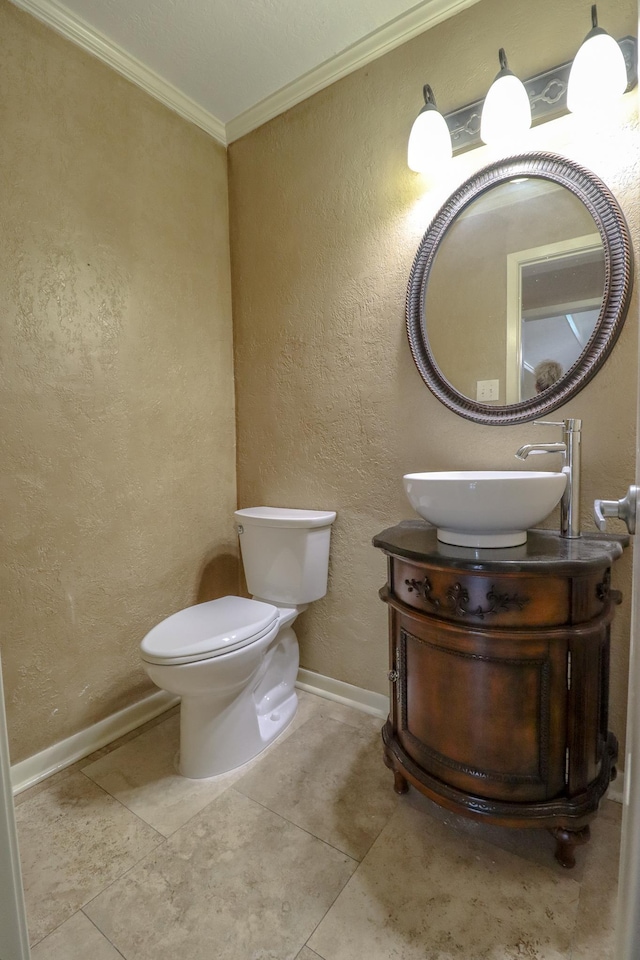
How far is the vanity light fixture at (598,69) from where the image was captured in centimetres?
110

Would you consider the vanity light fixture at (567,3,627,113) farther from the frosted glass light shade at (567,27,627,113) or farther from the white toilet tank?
the white toilet tank

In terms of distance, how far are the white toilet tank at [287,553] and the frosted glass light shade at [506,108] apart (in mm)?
1332

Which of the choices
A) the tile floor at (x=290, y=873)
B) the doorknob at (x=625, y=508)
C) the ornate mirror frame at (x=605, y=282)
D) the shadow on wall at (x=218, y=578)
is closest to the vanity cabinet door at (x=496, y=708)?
the tile floor at (x=290, y=873)

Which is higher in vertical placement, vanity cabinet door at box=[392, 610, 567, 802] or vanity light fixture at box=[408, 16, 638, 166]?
vanity light fixture at box=[408, 16, 638, 166]

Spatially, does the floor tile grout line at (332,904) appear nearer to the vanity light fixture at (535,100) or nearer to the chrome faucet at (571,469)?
the chrome faucet at (571,469)

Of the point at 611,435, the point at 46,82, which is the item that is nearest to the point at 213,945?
the point at 611,435

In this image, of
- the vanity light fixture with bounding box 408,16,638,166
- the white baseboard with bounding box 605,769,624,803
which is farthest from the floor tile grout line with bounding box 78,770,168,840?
the vanity light fixture with bounding box 408,16,638,166

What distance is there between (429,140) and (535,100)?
31 centimetres

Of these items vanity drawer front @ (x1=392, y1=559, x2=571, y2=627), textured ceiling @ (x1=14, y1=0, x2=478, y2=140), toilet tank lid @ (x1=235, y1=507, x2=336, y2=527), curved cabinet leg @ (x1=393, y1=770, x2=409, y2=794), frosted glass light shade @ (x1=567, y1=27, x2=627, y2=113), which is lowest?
curved cabinet leg @ (x1=393, y1=770, x2=409, y2=794)

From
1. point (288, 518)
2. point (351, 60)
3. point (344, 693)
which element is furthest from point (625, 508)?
point (351, 60)

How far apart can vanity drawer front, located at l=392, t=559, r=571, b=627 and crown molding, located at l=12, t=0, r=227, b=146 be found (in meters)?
2.03

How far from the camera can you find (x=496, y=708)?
3.34 feet

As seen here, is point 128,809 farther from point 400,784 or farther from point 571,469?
point 571,469

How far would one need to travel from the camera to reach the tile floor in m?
0.90
